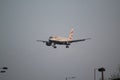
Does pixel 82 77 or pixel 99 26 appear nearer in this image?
pixel 82 77

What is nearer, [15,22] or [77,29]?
[15,22]

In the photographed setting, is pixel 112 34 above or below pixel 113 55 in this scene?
above

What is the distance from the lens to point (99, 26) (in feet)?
23.3

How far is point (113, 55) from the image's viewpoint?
23.4ft

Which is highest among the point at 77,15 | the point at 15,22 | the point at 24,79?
the point at 77,15

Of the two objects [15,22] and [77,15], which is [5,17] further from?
[77,15]

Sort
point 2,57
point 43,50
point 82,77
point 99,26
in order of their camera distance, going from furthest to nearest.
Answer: point 99,26, point 82,77, point 43,50, point 2,57

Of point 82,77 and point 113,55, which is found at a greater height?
point 113,55

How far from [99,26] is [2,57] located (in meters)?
3.56

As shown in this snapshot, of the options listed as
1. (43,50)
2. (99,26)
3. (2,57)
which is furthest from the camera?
(99,26)

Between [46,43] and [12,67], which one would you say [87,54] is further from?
[12,67]

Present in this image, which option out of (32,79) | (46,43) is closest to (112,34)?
(46,43)

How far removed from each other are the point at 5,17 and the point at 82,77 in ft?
10.4

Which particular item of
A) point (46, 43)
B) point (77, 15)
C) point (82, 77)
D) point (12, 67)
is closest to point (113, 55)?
point (82, 77)
